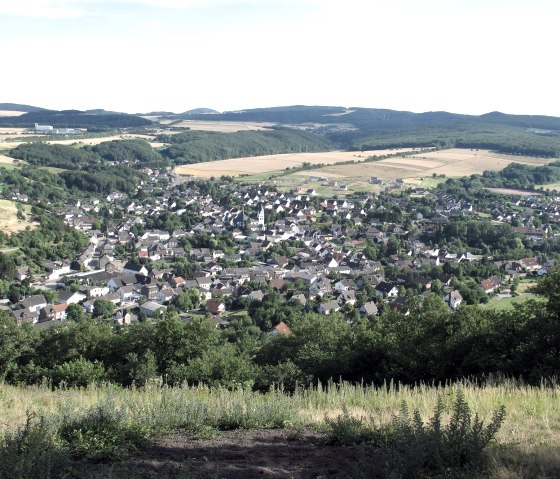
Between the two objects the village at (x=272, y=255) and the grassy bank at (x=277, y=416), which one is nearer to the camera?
the grassy bank at (x=277, y=416)

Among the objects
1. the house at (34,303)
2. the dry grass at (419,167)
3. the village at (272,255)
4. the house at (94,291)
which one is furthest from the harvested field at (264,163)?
the house at (34,303)

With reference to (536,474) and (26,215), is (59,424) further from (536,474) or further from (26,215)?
(26,215)

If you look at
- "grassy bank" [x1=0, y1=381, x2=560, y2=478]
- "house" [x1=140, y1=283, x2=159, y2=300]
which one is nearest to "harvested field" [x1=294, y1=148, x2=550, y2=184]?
"house" [x1=140, y1=283, x2=159, y2=300]

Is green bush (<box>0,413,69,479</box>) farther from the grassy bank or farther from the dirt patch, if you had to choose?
the dirt patch

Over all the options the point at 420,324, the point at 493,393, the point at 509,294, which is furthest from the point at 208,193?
the point at 493,393

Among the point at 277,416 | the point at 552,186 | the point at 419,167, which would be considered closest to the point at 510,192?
the point at 552,186

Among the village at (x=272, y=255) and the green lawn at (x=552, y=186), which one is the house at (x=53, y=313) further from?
the green lawn at (x=552, y=186)
